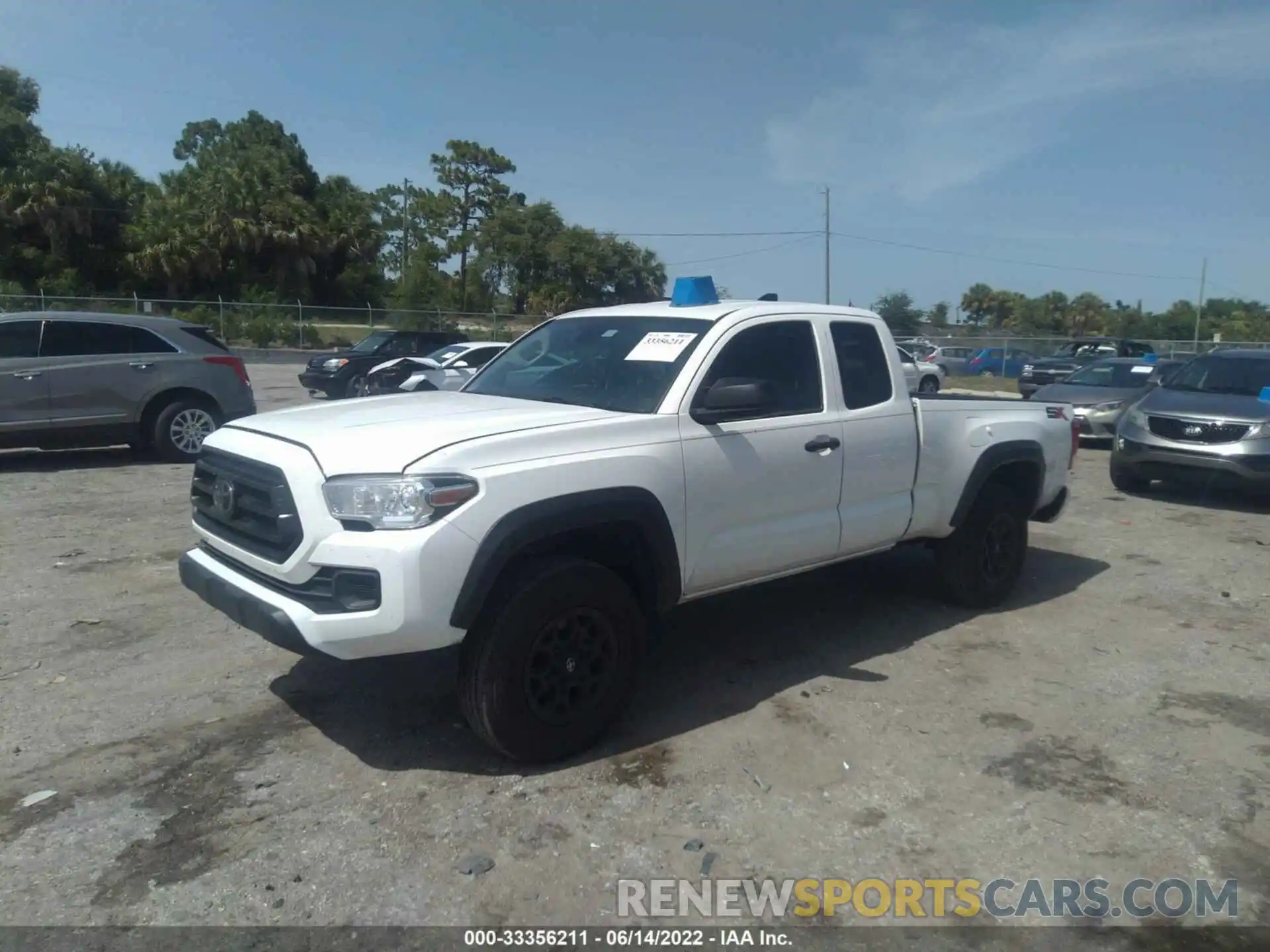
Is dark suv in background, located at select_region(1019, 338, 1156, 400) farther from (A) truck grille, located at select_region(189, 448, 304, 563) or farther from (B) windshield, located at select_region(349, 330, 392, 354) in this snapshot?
(A) truck grille, located at select_region(189, 448, 304, 563)

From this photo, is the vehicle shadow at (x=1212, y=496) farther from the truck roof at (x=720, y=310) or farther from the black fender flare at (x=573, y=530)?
the black fender flare at (x=573, y=530)

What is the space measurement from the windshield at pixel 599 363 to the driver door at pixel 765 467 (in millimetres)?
192

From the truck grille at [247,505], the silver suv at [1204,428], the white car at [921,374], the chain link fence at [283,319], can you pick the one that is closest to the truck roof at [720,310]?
the truck grille at [247,505]

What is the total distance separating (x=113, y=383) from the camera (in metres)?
10.9

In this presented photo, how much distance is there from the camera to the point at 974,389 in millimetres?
32781

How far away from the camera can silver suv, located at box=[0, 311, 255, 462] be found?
1049 cm

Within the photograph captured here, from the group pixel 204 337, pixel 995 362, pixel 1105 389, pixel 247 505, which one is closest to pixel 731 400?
pixel 247 505

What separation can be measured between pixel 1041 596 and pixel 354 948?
211 inches

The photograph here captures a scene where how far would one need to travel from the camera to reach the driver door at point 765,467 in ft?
15.3

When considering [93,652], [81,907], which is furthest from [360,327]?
[81,907]

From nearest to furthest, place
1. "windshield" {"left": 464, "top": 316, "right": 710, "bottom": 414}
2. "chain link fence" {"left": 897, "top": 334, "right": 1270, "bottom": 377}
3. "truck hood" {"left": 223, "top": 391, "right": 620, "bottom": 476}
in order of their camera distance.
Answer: "truck hood" {"left": 223, "top": 391, "right": 620, "bottom": 476} → "windshield" {"left": 464, "top": 316, "right": 710, "bottom": 414} → "chain link fence" {"left": 897, "top": 334, "right": 1270, "bottom": 377}

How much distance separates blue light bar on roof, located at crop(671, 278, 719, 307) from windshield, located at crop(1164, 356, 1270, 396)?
777 cm

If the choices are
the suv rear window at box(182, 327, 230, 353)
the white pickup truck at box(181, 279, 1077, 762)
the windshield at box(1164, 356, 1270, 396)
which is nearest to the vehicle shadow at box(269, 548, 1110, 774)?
the white pickup truck at box(181, 279, 1077, 762)

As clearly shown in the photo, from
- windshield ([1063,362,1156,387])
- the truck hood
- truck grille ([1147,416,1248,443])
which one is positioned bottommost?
truck grille ([1147,416,1248,443])
